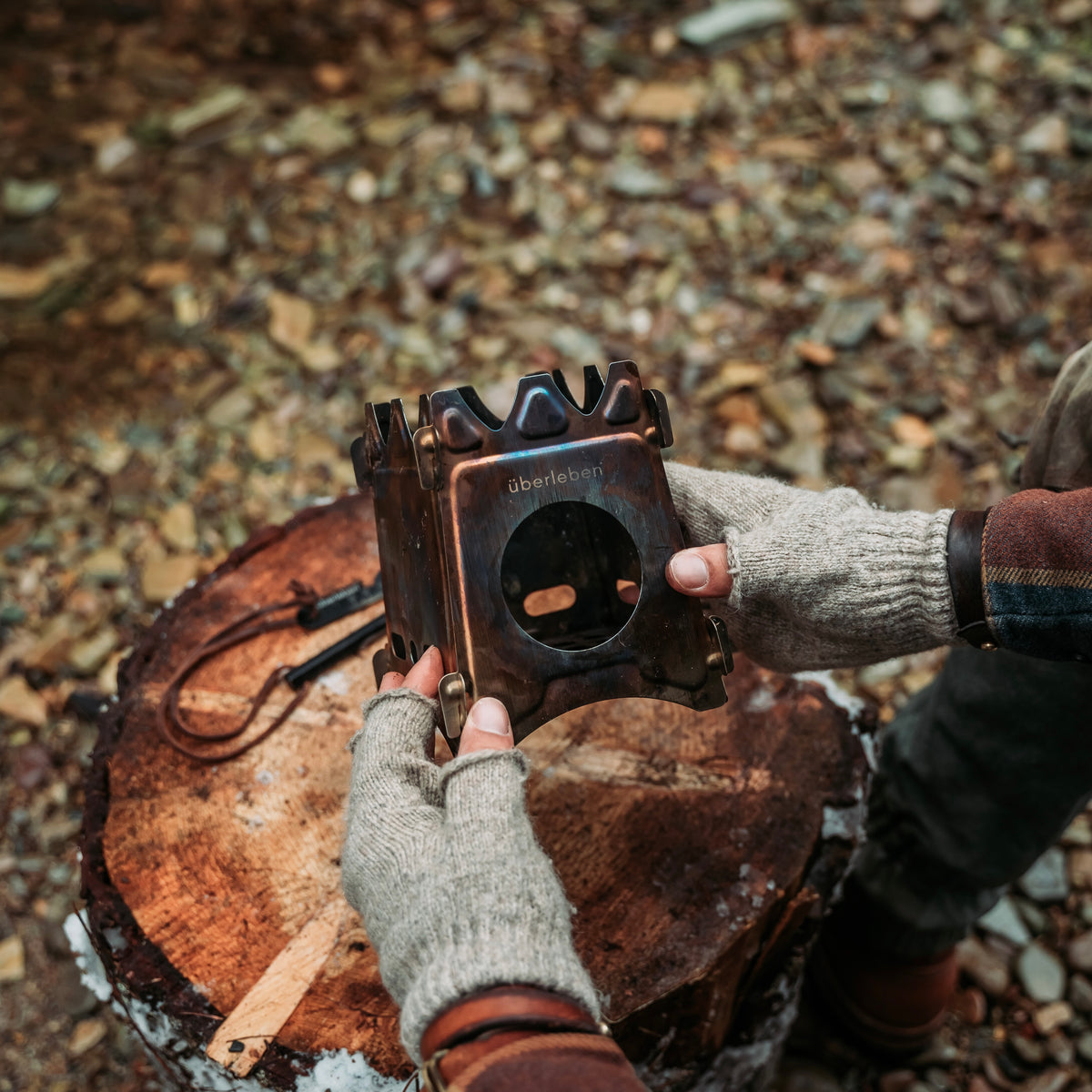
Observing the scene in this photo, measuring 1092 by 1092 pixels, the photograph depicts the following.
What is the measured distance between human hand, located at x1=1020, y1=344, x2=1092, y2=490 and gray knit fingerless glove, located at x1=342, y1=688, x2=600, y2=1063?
0.93m

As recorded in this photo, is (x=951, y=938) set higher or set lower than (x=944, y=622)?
lower

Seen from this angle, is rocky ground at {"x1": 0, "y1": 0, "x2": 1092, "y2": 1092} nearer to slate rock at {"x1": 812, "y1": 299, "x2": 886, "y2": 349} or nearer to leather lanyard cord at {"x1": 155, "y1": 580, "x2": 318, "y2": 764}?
slate rock at {"x1": 812, "y1": 299, "x2": 886, "y2": 349}

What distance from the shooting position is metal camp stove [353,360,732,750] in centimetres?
122

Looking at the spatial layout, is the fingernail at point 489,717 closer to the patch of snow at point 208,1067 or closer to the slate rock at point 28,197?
the patch of snow at point 208,1067

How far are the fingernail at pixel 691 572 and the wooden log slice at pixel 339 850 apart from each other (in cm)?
36

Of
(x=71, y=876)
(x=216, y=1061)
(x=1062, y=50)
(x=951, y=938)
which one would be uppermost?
(x=1062, y=50)

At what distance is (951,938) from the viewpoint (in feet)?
6.16

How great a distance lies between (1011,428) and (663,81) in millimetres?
1952

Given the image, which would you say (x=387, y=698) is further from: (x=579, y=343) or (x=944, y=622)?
(x=579, y=343)

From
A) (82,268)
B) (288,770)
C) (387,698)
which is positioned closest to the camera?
(387,698)

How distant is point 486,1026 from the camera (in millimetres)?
863

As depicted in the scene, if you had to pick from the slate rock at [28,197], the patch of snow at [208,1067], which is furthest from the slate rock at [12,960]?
the slate rock at [28,197]

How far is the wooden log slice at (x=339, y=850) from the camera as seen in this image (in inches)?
49.6

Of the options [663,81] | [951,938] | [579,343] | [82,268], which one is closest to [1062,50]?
[663,81]
